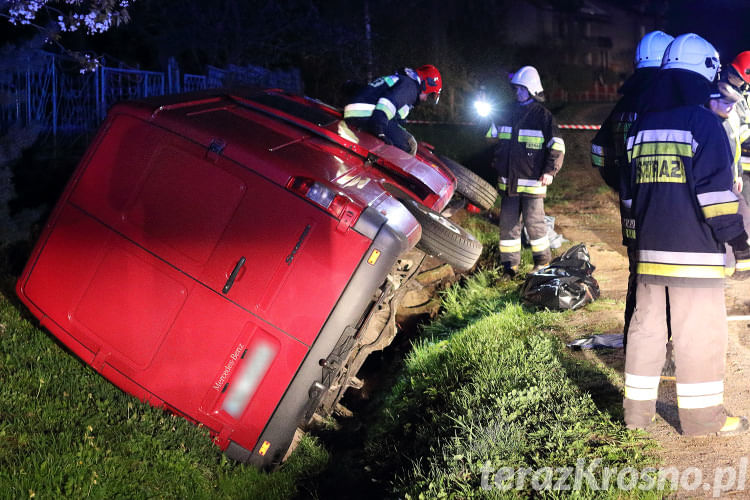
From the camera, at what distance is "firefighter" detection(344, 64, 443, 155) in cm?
545

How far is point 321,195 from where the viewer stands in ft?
11.6

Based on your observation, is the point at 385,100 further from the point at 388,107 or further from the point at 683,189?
the point at 683,189

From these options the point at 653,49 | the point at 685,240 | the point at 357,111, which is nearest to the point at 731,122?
the point at 653,49

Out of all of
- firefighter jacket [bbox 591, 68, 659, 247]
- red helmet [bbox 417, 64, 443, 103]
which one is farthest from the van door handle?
red helmet [bbox 417, 64, 443, 103]

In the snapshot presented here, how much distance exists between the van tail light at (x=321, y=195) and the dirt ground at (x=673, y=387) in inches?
81.7

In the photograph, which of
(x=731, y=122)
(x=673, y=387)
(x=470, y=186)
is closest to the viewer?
(x=673, y=387)

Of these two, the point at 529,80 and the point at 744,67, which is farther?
the point at 529,80

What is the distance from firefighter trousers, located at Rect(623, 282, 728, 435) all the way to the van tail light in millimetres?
1691

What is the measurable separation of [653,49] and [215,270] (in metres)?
3.83

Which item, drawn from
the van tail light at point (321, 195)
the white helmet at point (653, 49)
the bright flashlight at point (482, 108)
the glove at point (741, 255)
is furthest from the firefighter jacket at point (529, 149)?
the van tail light at point (321, 195)

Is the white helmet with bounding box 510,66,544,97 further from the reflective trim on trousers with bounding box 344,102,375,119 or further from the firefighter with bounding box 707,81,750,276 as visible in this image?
the reflective trim on trousers with bounding box 344,102,375,119

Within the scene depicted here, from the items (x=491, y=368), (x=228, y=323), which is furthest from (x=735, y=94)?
(x=228, y=323)

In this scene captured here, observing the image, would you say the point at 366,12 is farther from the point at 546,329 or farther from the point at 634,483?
the point at 634,483

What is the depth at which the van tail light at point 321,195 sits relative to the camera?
3.51 metres
